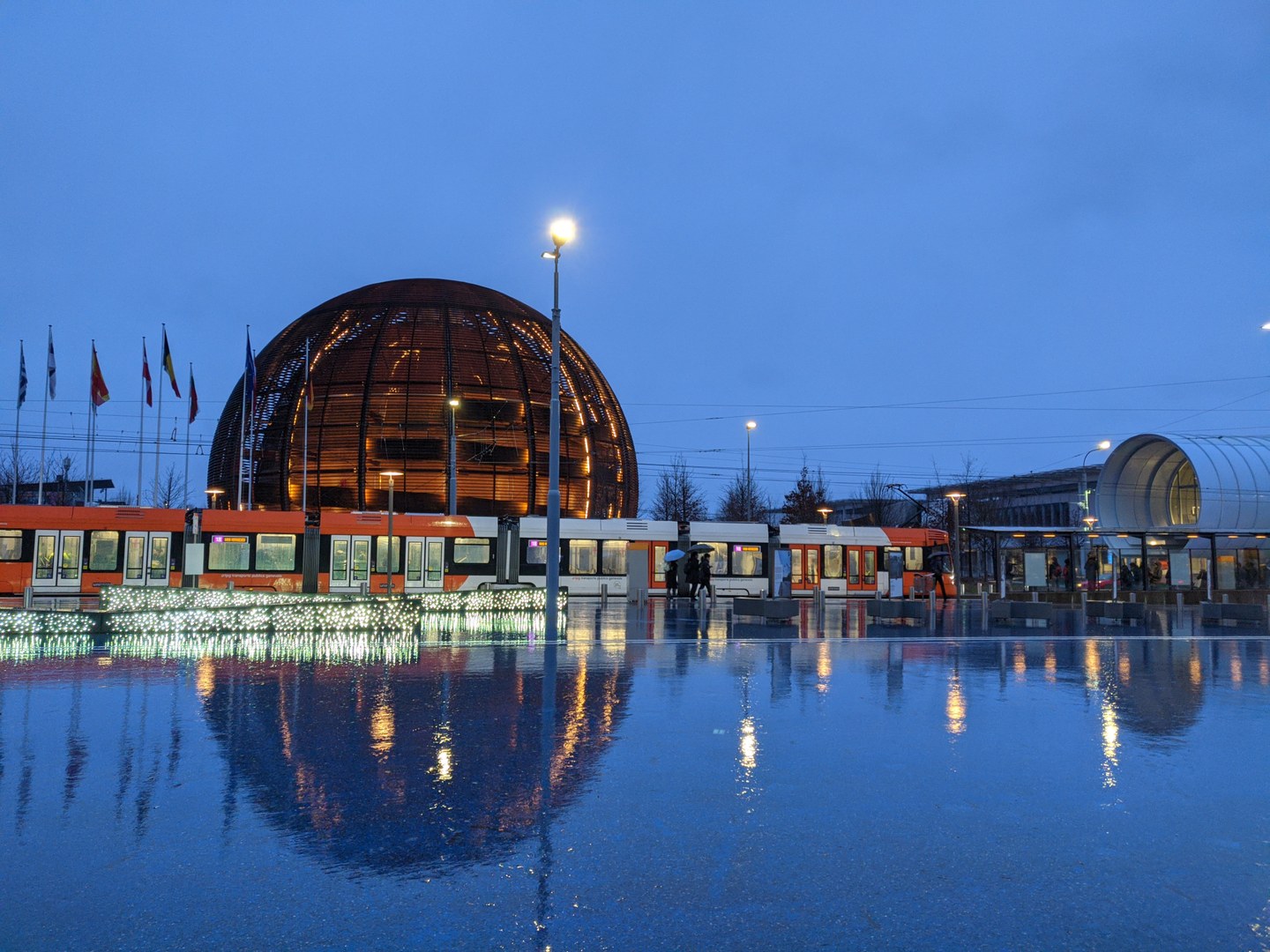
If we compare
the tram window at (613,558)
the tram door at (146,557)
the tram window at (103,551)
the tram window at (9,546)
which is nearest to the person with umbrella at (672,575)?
the tram window at (613,558)

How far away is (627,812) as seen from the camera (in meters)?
6.07

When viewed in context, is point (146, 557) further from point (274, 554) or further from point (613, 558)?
point (613, 558)

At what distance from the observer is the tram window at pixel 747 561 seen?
40500 millimetres

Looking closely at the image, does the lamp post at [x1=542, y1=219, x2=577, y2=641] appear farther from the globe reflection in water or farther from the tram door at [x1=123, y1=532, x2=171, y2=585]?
the tram door at [x1=123, y1=532, x2=171, y2=585]

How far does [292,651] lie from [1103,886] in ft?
44.3

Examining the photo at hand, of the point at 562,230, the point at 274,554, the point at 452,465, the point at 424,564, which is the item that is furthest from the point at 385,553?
the point at 562,230

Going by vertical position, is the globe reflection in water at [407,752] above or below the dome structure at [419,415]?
below

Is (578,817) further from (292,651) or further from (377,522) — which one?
(377,522)

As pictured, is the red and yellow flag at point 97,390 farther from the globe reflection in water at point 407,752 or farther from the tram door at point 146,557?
the globe reflection in water at point 407,752

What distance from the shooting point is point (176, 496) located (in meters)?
86.9

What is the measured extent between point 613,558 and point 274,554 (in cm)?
1333

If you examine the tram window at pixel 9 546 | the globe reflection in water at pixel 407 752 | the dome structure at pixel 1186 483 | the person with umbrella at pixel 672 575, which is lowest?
the globe reflection in water at pixel 407 752

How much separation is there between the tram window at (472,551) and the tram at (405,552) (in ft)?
0.16

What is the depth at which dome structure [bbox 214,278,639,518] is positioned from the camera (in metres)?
51.2
